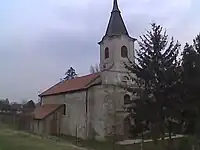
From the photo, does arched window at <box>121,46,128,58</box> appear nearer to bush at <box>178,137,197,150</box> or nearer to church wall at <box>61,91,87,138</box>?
church wall at <box>61,91,87,138</box>

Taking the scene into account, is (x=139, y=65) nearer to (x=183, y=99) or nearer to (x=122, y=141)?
(x=183, y=99)

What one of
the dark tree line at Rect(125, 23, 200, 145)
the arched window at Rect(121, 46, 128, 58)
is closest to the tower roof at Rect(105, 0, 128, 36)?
the arched window at Rect(121, 46, 128, 58)

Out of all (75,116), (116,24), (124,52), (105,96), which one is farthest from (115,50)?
(75,116)

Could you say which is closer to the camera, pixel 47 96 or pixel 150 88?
pixel 150 88

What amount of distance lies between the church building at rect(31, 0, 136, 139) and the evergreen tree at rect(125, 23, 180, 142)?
10998 mm

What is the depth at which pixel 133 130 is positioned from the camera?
2486 centimetres

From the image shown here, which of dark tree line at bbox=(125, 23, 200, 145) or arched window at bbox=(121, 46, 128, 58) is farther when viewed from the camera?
arched window at bbox=(121, 46, 128, 58)

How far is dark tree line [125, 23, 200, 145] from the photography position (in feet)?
72.3

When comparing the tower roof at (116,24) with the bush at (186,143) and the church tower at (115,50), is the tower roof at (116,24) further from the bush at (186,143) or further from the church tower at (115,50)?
the bush at (186,143)

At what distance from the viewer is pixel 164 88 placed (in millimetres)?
22047

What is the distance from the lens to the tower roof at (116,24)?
38.1m

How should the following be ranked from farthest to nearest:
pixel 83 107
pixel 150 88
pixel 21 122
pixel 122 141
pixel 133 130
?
pixel 21 122, pixel 83 107, pixel 122 141, pixel 133 130, pixel 150 88

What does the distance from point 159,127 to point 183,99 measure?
2582mm

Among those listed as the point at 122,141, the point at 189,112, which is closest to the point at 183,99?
the point at 189,112
